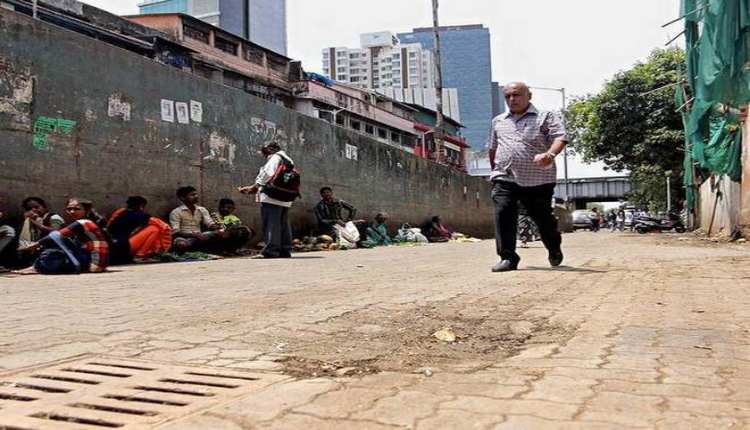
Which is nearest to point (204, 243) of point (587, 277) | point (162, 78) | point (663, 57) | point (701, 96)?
point (162, 78)

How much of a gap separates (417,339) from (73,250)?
14.9ft

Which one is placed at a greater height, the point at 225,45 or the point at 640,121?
the point at 225,45

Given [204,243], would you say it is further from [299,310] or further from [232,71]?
[232,71]

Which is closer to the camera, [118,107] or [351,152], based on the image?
Answer: [118,107]

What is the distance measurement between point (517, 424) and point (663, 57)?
32.5 metres

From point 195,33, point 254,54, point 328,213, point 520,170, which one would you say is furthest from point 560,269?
point 254,54

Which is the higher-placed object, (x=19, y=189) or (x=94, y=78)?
(x=94, y=78)

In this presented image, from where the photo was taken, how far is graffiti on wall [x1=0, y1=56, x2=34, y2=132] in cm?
676

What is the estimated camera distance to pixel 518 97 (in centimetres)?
572

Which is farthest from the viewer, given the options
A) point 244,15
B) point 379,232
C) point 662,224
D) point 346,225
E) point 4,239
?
point 244,15

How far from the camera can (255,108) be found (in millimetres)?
11211

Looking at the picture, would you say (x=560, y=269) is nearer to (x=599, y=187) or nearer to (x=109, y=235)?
(x=109, y=235)

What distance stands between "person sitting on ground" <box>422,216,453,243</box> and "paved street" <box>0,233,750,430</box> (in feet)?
43.1

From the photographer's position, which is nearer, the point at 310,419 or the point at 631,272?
the point at 310,419
